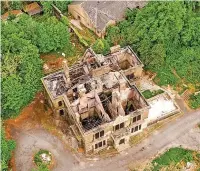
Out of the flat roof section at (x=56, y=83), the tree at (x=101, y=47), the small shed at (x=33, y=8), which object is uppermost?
the small shed at (x=33, y=8)

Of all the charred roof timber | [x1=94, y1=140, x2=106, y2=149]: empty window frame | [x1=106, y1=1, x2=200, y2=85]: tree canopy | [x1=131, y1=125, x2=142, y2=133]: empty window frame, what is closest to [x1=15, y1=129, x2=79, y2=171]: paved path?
[x1=94, y1=140, x2=106, y2=149]: empty window frame

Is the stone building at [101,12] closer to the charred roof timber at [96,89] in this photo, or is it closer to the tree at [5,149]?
the charred roof timber at [96,89]

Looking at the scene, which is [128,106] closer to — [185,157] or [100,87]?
[100,87]

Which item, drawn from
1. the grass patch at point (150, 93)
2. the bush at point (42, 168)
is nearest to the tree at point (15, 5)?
the grass patch at point (150, 93)

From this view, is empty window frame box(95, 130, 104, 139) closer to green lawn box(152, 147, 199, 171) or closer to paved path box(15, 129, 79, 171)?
paved path box(15, 129, 79, 171)

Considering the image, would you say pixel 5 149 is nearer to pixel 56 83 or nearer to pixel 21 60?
pixel 56 83

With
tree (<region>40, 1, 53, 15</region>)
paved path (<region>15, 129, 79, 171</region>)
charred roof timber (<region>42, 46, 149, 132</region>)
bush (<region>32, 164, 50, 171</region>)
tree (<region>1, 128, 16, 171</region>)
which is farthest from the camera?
tree (<region>40, 1, 53, 15</region>)
